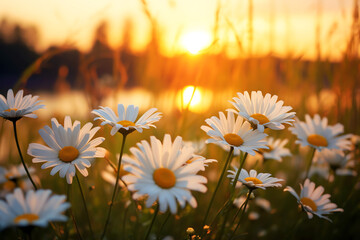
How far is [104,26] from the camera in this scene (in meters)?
2.33

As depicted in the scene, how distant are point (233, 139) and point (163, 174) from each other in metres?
0.26

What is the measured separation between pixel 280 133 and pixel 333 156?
0.69 meters

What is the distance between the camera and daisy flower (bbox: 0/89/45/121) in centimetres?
87

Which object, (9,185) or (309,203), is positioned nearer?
(309,203)

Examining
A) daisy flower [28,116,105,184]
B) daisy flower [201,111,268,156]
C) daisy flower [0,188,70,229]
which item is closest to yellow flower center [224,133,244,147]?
daisy flower [201,111,268,156]

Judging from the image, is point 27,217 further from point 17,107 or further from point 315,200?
point 315,200

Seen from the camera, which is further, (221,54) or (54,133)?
(221,54)

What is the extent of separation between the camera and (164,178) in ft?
2.43

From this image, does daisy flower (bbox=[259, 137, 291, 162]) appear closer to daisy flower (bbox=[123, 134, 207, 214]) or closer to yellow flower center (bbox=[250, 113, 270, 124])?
yellow flower center (bbox=[250, 113, 270, 124])

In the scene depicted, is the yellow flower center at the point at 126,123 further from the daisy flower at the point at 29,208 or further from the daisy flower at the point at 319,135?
the daisy flower at the point at 319,135

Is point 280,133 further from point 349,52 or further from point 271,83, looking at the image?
point 349,52

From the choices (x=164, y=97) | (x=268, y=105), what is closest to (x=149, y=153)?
(x=268, y=105)

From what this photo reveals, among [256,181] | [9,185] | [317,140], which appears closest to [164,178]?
[256,181]

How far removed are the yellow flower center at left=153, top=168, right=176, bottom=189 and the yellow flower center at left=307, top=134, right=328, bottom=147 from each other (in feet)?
2.65
